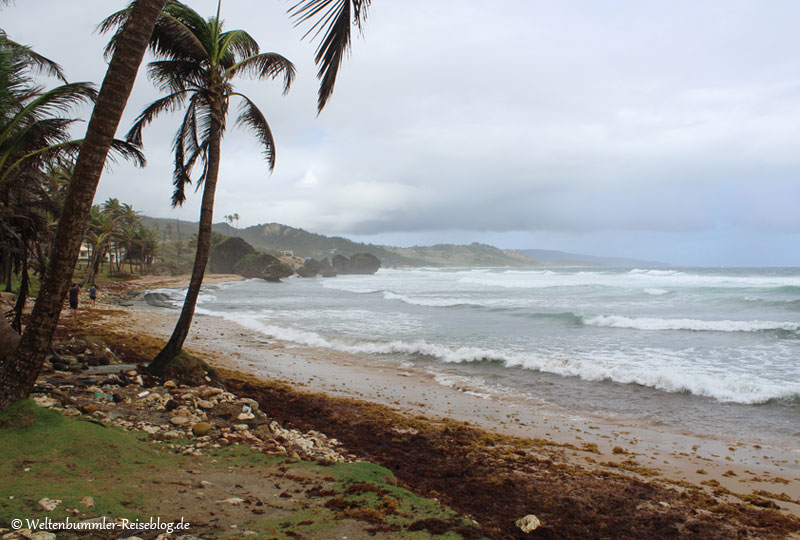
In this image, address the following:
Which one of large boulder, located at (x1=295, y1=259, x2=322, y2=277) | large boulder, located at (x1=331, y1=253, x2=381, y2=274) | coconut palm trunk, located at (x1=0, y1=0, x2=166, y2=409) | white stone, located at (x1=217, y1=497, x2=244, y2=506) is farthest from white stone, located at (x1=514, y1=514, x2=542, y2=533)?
large boulder, located at (x1=331, y1=253, x2=381, y2=274)

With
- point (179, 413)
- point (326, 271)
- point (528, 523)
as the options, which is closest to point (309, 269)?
point (326, 271)

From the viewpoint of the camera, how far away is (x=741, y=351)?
554 inches

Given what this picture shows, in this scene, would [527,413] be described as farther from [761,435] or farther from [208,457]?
[208,457]

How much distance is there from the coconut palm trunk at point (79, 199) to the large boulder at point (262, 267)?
223 ft

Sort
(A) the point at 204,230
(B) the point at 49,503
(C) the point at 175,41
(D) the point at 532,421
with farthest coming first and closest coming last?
(A) the point at 204,230 → (D) the point at 532,421 → (C) the point at 175,41 → (B) the point at 49,503

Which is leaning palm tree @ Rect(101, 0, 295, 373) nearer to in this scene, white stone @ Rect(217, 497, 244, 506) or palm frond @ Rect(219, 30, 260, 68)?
palm frond @ Rect(219, 30, 260, 68)

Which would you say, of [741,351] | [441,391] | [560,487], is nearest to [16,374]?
[560,487]

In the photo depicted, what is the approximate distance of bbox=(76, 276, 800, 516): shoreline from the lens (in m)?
5.79

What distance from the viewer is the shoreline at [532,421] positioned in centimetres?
579

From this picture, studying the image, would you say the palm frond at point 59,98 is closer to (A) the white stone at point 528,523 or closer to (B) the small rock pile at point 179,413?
(B) the small rock pile at point 179,413

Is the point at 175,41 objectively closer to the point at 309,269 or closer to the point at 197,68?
the point at 197,68

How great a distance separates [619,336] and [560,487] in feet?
46.1

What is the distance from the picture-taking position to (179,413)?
5742 mm

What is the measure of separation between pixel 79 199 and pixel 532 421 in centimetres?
744
